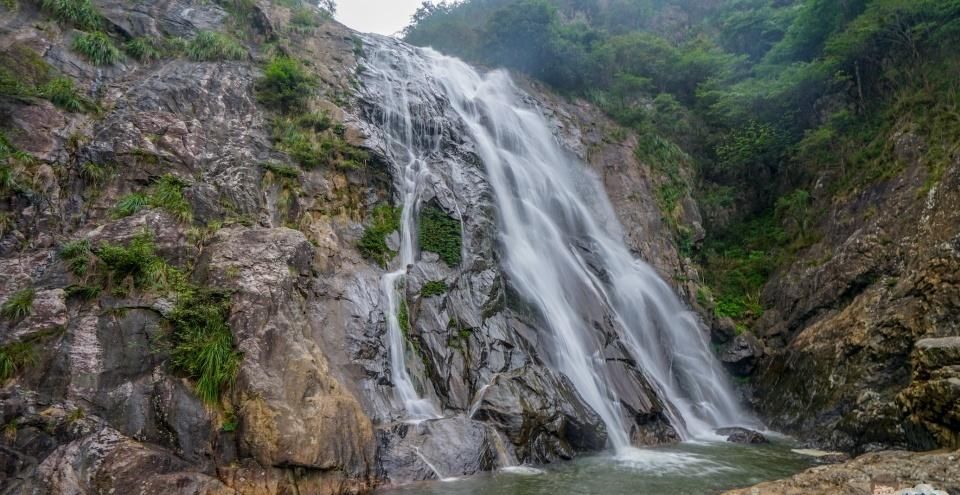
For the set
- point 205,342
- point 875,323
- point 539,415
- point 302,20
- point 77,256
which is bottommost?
point 539,415

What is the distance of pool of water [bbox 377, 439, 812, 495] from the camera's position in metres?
7.91

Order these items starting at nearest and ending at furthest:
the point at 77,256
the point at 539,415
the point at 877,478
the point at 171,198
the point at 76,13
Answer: the point at 877,478, the point at 77,256, the point at 171,198, the point at 539,415, the point at 76,13

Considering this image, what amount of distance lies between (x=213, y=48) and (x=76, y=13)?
121 inches

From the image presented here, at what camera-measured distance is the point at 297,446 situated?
7.24 meters

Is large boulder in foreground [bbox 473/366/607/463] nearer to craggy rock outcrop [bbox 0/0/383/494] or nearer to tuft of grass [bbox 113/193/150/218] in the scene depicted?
craggy rock outcrop [bbox 0/0/383/494]

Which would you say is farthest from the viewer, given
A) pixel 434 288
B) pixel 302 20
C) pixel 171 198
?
pixel 302 20

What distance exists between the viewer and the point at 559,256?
52.3 ft

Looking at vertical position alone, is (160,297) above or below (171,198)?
below

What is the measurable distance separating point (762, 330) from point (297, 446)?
15.1 metres

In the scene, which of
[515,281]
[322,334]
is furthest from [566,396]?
[322,334]

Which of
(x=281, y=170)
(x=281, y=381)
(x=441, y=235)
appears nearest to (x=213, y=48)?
(x=281, y=170)

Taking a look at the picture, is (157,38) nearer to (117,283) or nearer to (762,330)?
(117,283)

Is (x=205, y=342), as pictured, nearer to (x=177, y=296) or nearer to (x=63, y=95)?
(x=177, y=296)

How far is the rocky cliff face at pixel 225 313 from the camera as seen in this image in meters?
6.77
